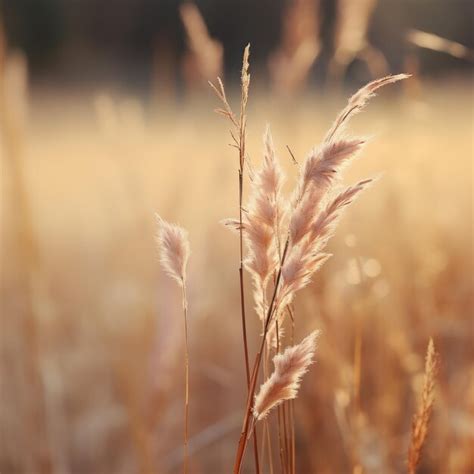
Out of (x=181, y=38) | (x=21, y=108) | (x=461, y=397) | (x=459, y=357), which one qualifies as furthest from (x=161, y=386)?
(x=181, y=38)

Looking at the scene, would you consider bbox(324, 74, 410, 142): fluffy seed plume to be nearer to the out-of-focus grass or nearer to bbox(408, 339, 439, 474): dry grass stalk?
bbox(408, 339, 439, 474): dry grass stalk

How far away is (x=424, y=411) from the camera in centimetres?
70

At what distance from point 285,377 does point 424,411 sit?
0.57 ft

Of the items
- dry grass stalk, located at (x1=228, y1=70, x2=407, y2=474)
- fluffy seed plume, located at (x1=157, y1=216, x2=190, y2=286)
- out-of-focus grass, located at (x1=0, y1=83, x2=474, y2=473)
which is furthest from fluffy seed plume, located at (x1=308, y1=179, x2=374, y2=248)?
out-of-focus grass, located at (x1=0, y1=83, x2=474, y2=473)

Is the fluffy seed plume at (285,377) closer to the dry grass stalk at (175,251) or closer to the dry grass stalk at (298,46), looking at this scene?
the dry grass stalk at (175,251)

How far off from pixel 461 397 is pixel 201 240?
96 centimetres

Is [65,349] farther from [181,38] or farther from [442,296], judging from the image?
[181,38]

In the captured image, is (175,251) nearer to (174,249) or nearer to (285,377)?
(174,249)

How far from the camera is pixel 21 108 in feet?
4.31

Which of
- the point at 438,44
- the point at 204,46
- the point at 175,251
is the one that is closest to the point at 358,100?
the point at 175,251

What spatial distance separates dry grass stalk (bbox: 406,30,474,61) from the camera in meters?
1.17

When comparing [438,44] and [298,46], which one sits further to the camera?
[298,46]

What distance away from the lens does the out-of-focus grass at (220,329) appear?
1.47m

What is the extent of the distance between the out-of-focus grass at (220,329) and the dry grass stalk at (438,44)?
137 mm
